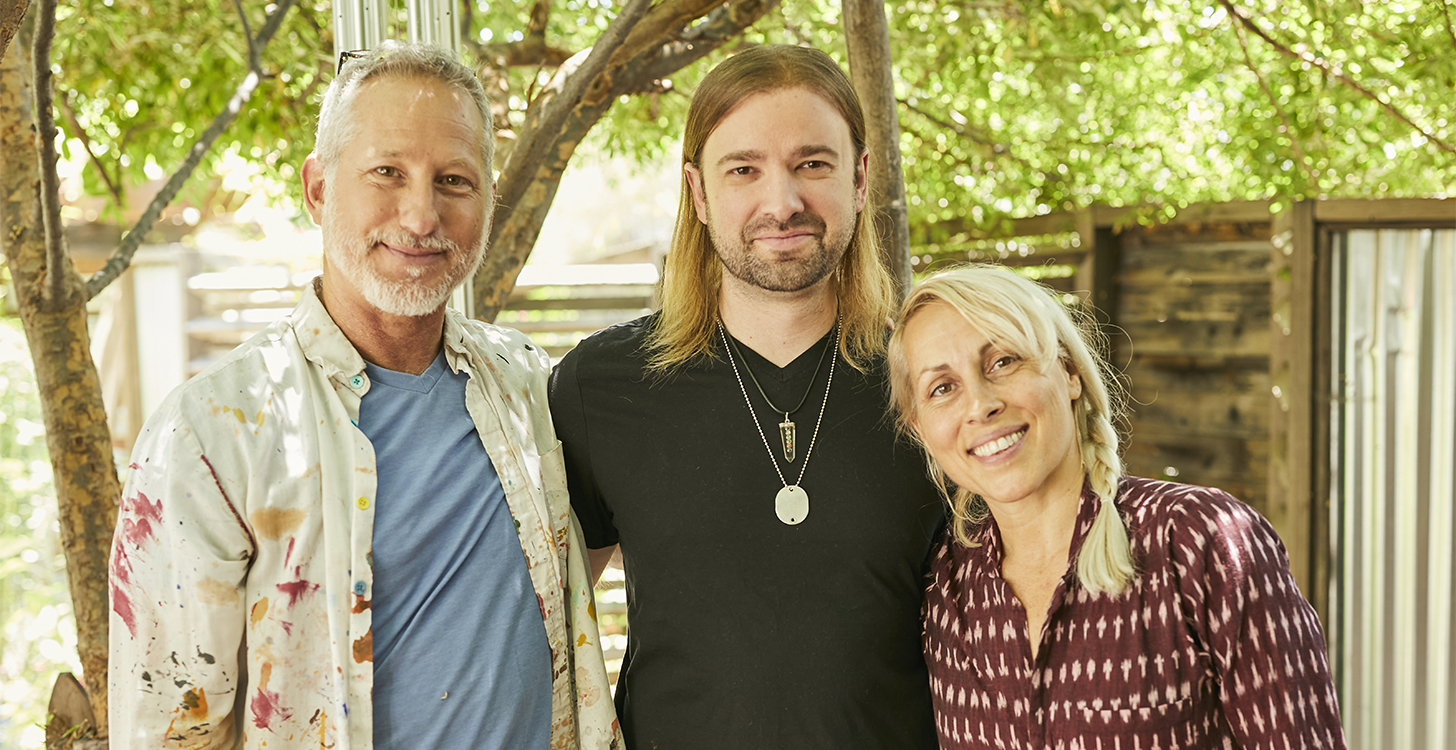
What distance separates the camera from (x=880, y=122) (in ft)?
7.97

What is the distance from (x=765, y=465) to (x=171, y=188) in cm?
179

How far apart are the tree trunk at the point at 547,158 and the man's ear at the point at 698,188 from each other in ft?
2.21

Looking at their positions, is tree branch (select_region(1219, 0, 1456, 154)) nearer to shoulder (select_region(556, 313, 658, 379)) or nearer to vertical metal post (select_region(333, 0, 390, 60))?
shoulder (select_region(556, 313, 658, 379))

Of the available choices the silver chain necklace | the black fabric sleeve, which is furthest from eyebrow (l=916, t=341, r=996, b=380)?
the black fabric sleeve

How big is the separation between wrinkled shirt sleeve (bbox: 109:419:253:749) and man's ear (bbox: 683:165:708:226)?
39.5 inches

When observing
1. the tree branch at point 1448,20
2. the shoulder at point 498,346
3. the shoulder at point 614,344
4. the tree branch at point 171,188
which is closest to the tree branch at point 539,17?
the tree branch at point 171,188

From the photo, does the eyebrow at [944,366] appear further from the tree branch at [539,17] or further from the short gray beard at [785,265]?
the tree branch at [539,17]

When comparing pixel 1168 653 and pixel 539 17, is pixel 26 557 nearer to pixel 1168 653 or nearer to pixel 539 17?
pixel 539 17

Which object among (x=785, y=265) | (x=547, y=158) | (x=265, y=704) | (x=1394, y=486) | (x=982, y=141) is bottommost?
(x=1394, y=486)

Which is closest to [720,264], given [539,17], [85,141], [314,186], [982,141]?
[314,186]

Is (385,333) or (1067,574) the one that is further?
(385,333)

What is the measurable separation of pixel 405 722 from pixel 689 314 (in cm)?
90

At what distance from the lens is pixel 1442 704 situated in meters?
3.68

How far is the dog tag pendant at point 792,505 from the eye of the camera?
1.82 meters
